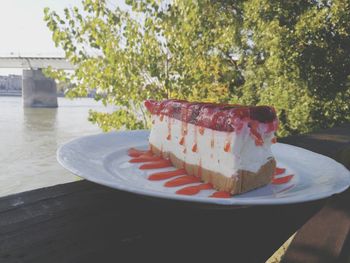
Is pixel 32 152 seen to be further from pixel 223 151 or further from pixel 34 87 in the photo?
pixel 34 87

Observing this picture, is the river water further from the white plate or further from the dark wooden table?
the dark wooden table

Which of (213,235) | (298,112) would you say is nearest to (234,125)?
(213,235)

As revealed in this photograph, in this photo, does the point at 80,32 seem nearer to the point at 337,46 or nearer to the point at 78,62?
the point at 78,62

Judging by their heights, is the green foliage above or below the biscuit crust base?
above

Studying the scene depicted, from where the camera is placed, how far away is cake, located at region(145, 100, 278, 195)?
1744 mm

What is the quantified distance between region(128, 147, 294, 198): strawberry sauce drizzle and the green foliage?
12.6ft

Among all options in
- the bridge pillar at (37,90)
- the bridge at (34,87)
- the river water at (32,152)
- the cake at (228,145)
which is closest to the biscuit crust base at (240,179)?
the cake at (228,145)

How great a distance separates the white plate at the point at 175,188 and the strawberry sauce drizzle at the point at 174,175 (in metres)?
0.04

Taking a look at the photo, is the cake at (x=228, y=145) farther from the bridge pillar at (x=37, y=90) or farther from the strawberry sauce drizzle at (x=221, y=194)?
the bridge pillar at (x=37, y=90)

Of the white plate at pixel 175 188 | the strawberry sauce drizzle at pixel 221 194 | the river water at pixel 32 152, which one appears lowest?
the river water at pixel 32 152

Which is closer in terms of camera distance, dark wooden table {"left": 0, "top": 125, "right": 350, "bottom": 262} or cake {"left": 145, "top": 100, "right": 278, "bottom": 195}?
dark wooden table {"left": 0, "top": 125, "right": 350, "bottom": 262}

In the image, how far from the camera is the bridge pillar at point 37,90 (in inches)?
2589

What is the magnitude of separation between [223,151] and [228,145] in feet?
0.18

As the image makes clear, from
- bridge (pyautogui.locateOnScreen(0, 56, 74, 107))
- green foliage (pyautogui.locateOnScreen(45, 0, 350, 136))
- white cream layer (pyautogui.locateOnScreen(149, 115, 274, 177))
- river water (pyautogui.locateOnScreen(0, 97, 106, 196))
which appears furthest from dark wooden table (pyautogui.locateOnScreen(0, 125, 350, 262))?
bridge (pyautogui.locateOnScreen(0, 56, 74, 107))
